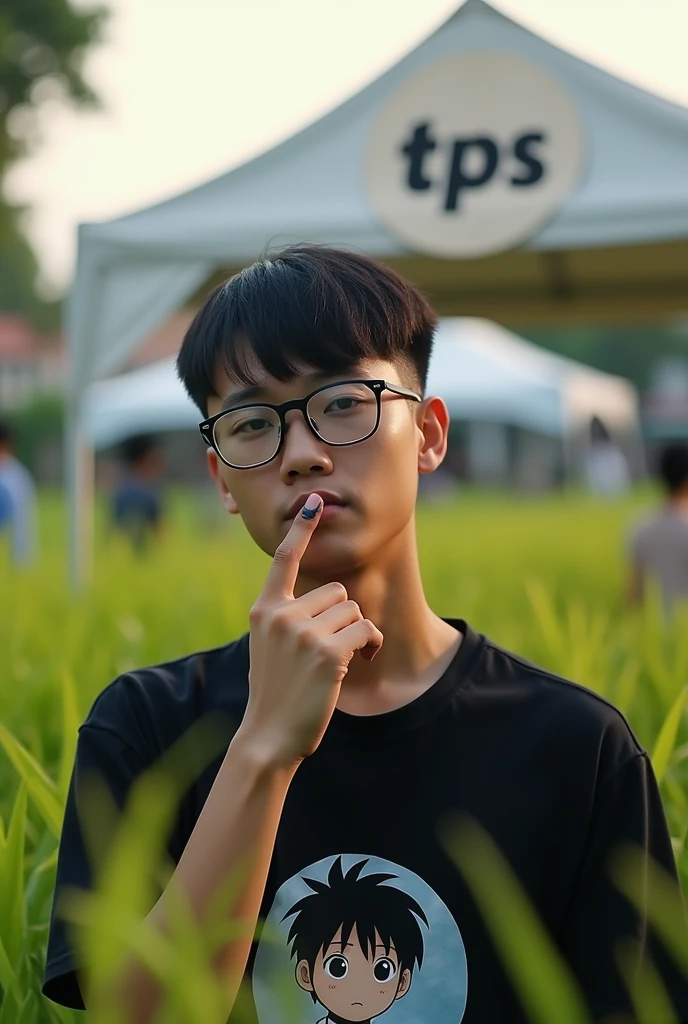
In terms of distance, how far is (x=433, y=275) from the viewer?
4348 millimetres

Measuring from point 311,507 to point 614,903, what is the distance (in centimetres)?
36

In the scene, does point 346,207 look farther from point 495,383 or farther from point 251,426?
point 495,383

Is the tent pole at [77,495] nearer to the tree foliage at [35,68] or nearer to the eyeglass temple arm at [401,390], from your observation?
the eyeglass temple arm at [401,390]

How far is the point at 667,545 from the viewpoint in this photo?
3.48m

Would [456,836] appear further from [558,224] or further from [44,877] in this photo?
[558,224]

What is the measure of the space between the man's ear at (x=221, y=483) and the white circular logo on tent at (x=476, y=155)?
2054 millimetres

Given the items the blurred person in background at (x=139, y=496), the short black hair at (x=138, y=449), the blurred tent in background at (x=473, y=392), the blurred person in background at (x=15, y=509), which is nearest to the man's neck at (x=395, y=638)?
the blurred person in background at (x=15, y=509)

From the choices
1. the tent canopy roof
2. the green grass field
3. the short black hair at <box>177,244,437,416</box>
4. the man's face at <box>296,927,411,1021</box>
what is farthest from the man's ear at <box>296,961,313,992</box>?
the tent canopy roof

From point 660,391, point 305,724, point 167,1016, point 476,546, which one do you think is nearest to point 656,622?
point 305,724

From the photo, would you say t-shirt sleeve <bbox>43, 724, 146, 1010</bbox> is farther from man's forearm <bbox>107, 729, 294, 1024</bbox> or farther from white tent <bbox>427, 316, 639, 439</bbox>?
white tent <bbox>427, 316, 639, 439</bbox>

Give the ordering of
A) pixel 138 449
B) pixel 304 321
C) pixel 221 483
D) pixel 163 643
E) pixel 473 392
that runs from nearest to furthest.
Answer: pixel 304 321 < pixel 221 483 < pixel 163 643 < pixel 138 449 < pixel 473 392

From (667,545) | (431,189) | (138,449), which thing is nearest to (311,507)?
(431,189)

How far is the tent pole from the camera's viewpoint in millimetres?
3732

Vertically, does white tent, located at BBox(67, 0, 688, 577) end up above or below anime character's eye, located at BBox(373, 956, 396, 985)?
above
